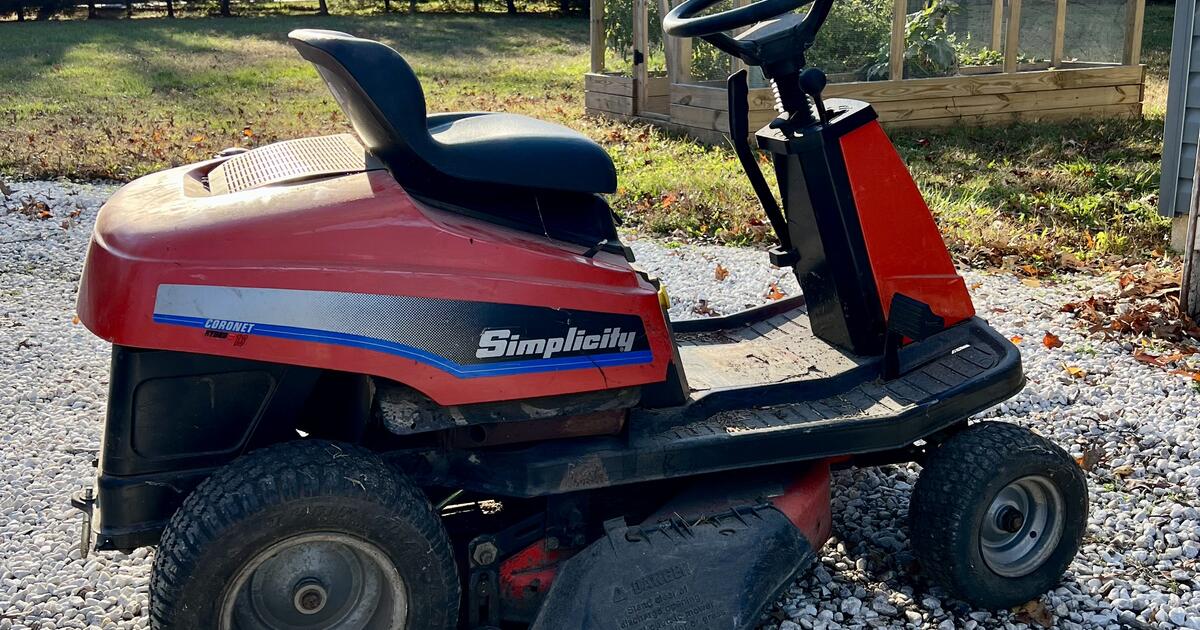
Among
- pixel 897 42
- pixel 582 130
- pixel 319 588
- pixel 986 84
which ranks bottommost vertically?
pixel 319 588

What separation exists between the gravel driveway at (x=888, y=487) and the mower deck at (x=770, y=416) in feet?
1.62

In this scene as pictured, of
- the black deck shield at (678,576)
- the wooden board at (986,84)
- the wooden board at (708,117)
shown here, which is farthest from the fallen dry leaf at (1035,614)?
the wooden board at (986,84)

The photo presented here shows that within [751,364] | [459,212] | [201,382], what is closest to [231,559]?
[201,382]

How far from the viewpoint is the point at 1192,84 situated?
247 inches

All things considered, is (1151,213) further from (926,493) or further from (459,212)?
(459,212)

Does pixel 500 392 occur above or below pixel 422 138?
below

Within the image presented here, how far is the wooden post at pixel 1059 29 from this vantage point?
397 inches

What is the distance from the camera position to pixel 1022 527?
3.04 m

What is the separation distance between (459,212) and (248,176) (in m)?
0.52

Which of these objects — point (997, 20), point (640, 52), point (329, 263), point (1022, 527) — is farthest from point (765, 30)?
point (997, 20)

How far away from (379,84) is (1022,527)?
2072 mm

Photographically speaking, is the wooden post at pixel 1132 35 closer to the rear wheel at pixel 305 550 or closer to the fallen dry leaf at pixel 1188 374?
the fallen dry leaf at pixel 1188 374

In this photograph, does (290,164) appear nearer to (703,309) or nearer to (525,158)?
(525,158)

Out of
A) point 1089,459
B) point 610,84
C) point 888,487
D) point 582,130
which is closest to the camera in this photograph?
point 888,487
